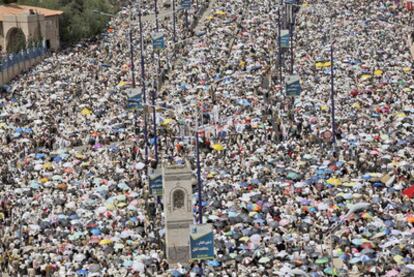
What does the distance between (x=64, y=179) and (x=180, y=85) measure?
18993 millimetres

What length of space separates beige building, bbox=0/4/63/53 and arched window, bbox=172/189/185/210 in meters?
51.3

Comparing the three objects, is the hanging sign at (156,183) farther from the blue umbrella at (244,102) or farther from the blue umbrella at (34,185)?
the blue umbrella at (244,102)

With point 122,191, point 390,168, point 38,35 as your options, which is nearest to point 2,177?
point 122,191

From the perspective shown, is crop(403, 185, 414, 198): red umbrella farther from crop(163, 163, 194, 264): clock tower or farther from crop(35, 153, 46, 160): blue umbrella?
crop(35, 153, 46, 160): blue umbrella

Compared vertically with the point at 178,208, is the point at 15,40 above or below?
above

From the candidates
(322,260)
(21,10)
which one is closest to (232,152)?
(322,260)

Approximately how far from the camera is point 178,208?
4538 cm

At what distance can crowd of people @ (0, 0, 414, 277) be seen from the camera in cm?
4412

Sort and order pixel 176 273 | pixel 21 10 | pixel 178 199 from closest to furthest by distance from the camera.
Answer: pixel 176 273
pixel 178 199
pixel 21 10

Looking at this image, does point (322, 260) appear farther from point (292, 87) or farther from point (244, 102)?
point (244, 102)

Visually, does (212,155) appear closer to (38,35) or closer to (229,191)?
(229,191)

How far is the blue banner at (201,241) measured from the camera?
128ft

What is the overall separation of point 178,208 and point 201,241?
6348mm

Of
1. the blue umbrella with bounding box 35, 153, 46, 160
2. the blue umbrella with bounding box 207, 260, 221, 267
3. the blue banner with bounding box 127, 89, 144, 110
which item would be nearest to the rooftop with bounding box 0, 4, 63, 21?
the blue umbrella with bounding box 35, 153, 46, 160
